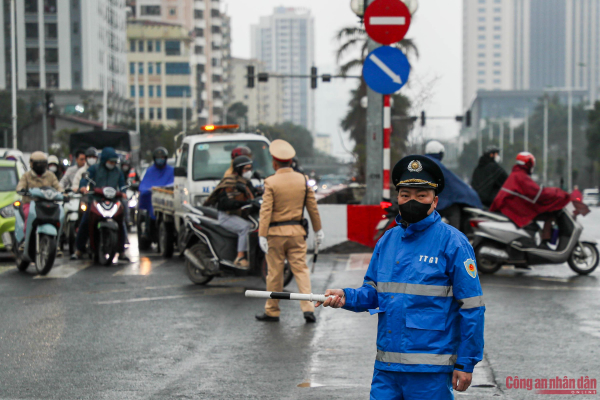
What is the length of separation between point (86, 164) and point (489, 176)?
7.13 meters

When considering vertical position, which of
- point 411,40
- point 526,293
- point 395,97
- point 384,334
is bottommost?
point 526,293

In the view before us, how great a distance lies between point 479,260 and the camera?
39.4 ft

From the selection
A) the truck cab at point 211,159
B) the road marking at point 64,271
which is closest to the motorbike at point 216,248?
the road marking at point 64,271

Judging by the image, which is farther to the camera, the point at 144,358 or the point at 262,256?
the point at 262,256

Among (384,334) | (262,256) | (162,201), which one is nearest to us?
(384,334)

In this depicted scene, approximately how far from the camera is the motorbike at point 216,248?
10.6 m

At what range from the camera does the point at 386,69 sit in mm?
10773

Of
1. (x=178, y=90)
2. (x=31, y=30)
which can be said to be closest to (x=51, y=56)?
(x=31, y=30)

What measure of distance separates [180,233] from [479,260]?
4.75 metres

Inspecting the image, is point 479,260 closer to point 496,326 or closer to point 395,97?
point 496,326

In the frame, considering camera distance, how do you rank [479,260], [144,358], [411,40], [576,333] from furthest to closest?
[411,40], [479,260], [576,333], [144,358]

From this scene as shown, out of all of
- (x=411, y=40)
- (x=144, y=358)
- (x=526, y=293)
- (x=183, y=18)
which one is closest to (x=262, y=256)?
(x=526, y=293)

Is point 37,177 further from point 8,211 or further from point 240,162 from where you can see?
point 240,162

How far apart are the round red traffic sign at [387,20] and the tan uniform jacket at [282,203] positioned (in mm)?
2928
